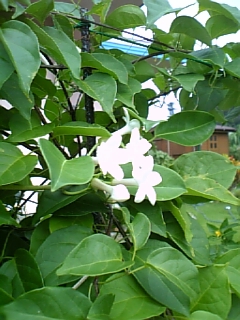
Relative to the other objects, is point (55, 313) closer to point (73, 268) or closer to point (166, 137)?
point (73, 268)

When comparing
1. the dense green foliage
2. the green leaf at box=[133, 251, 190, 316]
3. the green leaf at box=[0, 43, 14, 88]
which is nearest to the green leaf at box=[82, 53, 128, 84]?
the dense green foliage

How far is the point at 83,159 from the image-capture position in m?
0.31

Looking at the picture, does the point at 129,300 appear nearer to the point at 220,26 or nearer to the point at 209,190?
the point at 209,190

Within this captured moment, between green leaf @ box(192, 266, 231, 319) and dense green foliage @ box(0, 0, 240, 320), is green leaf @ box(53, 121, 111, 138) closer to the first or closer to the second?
dense green foliage @ box(0, 0, 240, 320)

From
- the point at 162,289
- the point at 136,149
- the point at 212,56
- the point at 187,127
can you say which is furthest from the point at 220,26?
the point at 162,289

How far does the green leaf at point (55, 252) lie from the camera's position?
313 millimetres

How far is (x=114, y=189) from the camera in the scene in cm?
34

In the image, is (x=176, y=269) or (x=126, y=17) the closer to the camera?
(x=176, y=269)

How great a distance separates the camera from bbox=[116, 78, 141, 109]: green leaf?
1.39ft

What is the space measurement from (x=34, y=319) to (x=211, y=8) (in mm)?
438

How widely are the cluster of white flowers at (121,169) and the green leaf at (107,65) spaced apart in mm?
90

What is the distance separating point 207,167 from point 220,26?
22 cm

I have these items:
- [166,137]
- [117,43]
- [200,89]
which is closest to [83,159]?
[166,137]

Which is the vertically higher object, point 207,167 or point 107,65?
point 107,65
